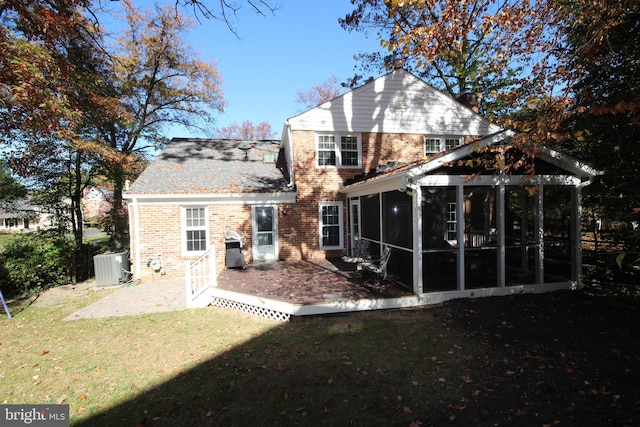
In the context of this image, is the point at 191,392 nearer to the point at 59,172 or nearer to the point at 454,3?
the point at 454,3

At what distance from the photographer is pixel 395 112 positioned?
12.1 metres

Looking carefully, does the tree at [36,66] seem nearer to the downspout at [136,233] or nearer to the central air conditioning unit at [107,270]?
the downspout at [136,233]

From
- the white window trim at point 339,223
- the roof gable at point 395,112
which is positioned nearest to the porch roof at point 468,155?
the white window trim at point 339,223

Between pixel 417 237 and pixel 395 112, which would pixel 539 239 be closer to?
pixel 417 237

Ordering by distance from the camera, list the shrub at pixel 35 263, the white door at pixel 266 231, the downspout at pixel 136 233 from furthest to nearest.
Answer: the white door at pixel 266 231, the downspout at pixel 136 233, the shrub at pixel 35 263

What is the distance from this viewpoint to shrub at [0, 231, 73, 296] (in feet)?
31.1

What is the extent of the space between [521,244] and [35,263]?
1460cm

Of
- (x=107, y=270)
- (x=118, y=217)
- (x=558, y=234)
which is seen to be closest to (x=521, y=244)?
(x=558, y=234)

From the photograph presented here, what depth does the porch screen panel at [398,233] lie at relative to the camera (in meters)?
7.34

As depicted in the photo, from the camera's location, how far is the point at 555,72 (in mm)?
6727

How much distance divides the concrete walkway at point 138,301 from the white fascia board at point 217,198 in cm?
287

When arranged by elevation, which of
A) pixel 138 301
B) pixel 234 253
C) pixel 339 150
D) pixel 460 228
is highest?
pixel 339 150

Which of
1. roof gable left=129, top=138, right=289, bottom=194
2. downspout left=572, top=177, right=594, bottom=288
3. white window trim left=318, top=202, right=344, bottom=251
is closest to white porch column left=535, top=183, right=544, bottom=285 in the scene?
downspout left=572, top=177, right=594, bottom=288

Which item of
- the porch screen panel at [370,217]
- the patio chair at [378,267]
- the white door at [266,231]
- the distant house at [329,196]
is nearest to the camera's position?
the patio chair at [378,267]
